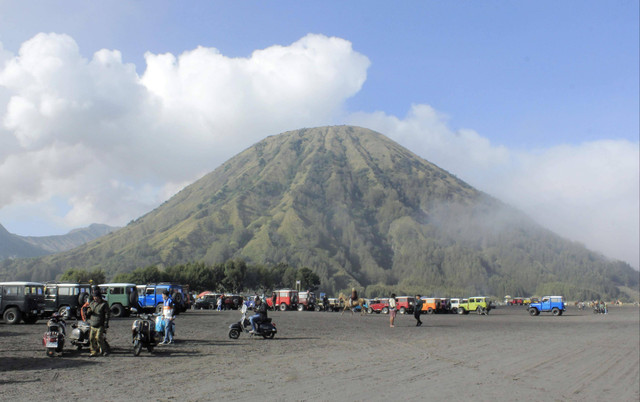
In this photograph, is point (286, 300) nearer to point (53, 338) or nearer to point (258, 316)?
point (258, 316)

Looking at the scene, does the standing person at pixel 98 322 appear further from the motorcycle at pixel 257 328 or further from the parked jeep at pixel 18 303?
the parked jeep at pixel 18 303

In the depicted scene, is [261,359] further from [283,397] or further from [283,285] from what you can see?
[283,285]

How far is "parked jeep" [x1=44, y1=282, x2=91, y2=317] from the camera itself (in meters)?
30.4

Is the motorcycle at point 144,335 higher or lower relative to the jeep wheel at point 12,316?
higher

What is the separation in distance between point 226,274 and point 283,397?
4026 inches

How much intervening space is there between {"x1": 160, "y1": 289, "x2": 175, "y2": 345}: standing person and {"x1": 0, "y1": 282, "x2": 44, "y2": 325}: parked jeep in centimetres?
1233

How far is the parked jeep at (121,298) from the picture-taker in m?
34.0

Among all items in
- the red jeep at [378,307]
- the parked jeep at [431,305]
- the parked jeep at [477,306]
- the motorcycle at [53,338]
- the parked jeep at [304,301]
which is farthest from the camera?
the parked jeep at [304,301]

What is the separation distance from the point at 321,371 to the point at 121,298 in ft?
81.7

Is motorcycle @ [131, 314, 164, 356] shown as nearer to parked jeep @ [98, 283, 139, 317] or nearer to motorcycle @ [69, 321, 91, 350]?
motorcycle @ [69, 321, 91, 350]

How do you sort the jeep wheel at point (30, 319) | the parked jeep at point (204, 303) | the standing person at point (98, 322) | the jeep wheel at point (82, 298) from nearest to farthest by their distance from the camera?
the standing person at point (98, 322), the jeep wheel at point (30, 319), the jeep wheel at point (82, 298), the parked jeep at point (204, 303)

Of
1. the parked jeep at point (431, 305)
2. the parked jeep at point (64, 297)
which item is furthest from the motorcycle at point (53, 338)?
the parked jeep at point (431, 305)

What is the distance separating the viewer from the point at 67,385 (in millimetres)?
10898

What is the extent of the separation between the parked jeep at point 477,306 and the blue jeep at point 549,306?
442 cm
